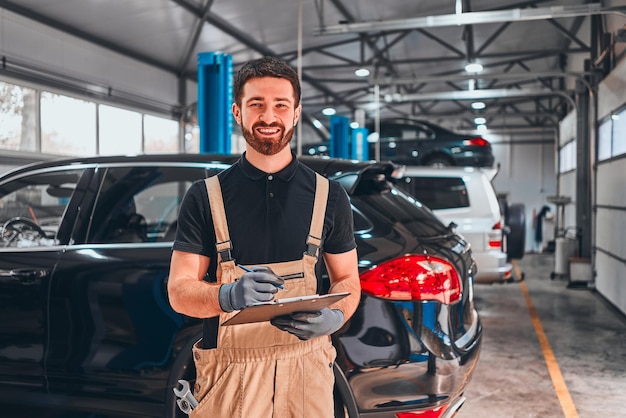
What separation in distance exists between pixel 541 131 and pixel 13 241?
2349 centimetres

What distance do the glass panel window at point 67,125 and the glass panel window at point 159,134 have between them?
1981 millimetres

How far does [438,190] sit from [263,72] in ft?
19.8

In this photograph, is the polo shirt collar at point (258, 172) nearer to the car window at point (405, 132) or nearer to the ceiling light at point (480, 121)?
the car window at point (405, 132)

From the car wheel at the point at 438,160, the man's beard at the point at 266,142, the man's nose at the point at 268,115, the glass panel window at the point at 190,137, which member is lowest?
the man's beard at the point at 266,142

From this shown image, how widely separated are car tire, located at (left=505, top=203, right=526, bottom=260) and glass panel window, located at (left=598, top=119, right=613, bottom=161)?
1.71 meters

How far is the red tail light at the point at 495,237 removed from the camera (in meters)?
7.06

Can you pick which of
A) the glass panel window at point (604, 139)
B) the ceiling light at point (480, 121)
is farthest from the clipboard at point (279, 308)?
the ceiling light at point (480, 121)

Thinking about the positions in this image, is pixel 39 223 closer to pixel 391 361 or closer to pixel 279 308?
pixel 391 361

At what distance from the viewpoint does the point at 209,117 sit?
18.2 feet

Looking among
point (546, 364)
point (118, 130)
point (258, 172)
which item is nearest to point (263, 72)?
point (258, 172)

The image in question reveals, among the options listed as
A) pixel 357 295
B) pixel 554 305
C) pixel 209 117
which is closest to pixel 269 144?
pixel 357 295

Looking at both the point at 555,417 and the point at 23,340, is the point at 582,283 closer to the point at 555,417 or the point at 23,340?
the point at 555,417

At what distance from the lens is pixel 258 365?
1588mm

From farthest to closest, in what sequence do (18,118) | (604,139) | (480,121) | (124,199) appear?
(480,121), (604,139), (18,118), (124,199)
